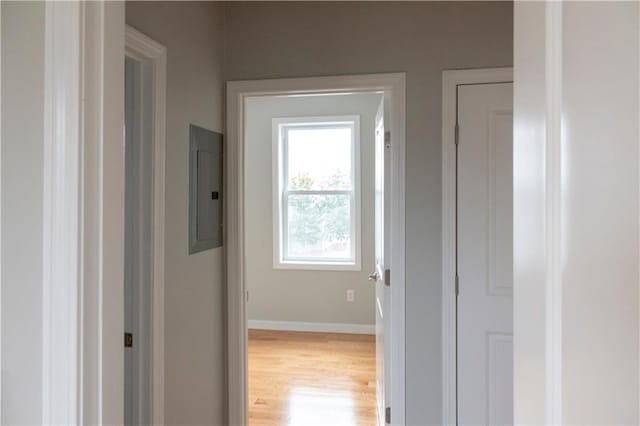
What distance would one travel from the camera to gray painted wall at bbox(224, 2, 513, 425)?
6.79 feet

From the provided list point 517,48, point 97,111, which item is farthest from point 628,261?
point 97,111

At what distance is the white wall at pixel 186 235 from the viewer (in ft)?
5.69

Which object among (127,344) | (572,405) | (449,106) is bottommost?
(127,344)

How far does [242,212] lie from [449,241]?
1142 mm

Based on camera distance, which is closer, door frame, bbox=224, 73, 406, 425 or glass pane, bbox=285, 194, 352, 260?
door frame, bbox=224, 73, 406, 425

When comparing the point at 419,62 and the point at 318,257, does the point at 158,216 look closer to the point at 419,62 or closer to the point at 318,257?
the point at 419,62

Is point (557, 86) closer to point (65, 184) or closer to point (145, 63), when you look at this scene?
point (65, 184)

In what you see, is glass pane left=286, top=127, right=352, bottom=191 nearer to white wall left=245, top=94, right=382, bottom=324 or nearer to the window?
the window

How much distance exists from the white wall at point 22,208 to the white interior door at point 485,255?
5.95 feet

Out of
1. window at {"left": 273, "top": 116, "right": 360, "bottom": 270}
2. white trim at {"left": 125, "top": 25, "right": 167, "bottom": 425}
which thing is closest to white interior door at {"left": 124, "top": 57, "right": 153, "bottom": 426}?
white trim at {"left": 125, "top": 25, "right": 167, "bottom": 425}

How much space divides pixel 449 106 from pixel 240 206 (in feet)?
4.08

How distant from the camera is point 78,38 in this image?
0.72 metres

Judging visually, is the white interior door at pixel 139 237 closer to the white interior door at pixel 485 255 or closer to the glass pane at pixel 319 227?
the white interior door at pixel 485 255

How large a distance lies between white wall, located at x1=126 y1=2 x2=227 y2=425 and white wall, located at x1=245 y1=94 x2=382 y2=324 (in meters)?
2.20
